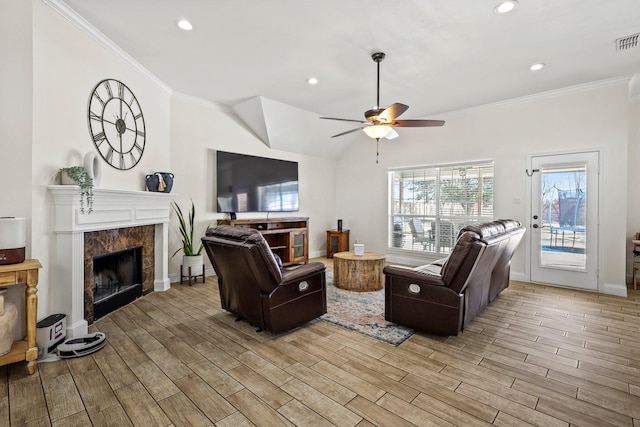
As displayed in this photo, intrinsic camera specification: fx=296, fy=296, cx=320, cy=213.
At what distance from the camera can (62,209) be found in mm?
2676

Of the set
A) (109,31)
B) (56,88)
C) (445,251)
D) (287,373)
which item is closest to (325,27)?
(109,31)

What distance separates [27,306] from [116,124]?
7.03ft

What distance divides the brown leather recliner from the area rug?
0.47 ft

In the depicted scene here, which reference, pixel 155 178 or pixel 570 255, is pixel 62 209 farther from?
pixel 570 255

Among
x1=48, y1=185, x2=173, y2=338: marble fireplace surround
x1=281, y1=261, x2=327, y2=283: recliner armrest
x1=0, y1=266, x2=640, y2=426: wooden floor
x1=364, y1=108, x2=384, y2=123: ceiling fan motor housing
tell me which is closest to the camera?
x1=0, y1=266, x2=640, y2=426: wooden floor

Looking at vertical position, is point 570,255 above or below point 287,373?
above

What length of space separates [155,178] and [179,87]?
1.51 metres

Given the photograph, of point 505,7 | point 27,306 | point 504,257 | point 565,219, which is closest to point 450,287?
point 504,257

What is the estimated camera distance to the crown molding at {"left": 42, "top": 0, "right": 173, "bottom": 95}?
2.63m

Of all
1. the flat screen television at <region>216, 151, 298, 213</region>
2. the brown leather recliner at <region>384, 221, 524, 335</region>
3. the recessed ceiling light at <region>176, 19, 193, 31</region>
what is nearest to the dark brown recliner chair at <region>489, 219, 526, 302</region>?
the brown leather recliner at <region>384, 221, 524, 335</region>

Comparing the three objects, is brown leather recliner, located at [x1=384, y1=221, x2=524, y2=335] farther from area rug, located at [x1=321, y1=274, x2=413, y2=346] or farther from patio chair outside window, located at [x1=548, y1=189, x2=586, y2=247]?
patio chair outside window, located at [x1=548, y1=189, x2=586, y2=247]

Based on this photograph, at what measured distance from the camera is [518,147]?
4902 millimetres

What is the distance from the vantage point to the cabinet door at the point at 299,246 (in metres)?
5.73

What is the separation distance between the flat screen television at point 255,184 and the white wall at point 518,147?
5.71 ft
